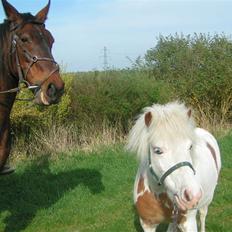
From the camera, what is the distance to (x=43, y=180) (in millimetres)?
7785

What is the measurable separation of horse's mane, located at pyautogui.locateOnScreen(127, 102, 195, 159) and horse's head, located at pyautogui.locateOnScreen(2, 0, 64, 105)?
0.84m

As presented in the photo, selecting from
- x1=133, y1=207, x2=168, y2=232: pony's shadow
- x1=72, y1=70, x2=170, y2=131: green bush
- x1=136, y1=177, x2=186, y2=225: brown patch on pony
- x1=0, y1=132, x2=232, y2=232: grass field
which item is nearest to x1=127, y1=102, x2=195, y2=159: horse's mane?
x1=136, y1=177, x2=186, y2=225: brown patch on pony

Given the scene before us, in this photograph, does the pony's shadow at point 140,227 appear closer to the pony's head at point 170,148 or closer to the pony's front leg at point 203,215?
the pony's front leg at point 203,215

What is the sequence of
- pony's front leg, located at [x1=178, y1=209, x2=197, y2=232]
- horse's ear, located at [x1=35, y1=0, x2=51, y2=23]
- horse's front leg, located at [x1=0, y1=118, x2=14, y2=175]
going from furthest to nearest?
horse's front leg, located at [x1=0, y1=118, x2=14, y2=175] < horse's ear, located at [x1=35, y1=0, x2=51, y2=23] < pony's front leg, located at [x1=178, y1=209, x2=197, y2=232]

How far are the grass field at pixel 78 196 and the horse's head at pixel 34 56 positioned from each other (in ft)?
7.53

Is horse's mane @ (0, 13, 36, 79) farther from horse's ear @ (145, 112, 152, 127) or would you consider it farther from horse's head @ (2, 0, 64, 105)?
horse's ear @ (145, 112, 152, 127)

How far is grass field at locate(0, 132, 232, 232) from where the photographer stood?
606 centimetres

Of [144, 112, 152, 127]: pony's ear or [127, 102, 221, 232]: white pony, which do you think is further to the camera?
[144, 112, 152, 127]: pony's ear

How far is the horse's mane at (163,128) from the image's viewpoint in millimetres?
3779

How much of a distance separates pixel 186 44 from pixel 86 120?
482 centimetres

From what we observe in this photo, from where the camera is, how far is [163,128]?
3.82 m

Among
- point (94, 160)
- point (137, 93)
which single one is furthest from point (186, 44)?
point (94, 160)

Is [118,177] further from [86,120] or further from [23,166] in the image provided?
[86,120]

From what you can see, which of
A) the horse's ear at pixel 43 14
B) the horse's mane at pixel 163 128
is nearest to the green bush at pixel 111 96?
the horse's ear at pixel 43 14
